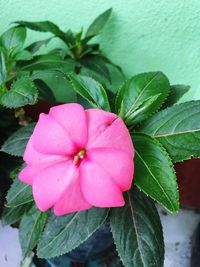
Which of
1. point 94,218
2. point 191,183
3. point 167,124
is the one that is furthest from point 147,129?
point 191,183

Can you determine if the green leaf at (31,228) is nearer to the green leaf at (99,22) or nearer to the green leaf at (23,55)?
the green leaf at (23,55)

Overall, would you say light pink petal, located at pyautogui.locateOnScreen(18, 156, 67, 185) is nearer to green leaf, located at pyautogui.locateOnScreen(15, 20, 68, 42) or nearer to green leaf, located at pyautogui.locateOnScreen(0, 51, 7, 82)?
green leaf, located at pyautogui.locateOnScreen(0, 51, 7, 82)

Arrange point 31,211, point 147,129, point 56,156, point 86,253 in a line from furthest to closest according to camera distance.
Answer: point 86,253 < point 31,211 < point 147,129 < point 56,156

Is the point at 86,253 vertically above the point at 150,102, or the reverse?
the point at 150,102

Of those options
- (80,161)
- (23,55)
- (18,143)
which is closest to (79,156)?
(80,161)

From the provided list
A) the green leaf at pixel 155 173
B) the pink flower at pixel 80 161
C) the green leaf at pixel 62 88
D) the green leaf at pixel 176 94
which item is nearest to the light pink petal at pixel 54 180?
the pink flower at pixel 80 161

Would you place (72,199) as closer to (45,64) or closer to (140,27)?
(45,64)

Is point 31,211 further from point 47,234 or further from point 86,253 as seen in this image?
point 86,253

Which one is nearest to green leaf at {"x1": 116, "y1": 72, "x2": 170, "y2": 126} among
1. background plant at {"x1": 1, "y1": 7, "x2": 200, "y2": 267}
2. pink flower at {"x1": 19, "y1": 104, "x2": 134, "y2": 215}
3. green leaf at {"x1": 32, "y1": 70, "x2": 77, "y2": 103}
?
background plant at {"x1": 1, "y1": 7, "x2": 200, "y2": 267}
